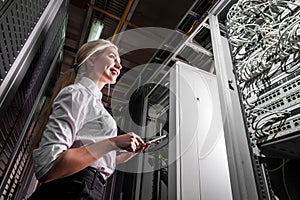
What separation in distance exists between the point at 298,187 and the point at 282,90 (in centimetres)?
46

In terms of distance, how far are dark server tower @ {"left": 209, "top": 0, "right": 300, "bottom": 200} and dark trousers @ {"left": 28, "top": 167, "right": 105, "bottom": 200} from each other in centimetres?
50

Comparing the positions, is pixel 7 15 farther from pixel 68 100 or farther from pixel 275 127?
pixel 275 127

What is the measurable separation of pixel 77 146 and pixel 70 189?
5.7 inches

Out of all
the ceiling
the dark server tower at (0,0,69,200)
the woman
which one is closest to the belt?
the woman

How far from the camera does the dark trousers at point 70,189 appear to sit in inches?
23.8

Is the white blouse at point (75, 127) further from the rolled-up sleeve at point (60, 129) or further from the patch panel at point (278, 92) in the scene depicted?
the patch panel at point (278, 92)

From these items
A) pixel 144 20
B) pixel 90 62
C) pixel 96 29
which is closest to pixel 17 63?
pixel 90 62

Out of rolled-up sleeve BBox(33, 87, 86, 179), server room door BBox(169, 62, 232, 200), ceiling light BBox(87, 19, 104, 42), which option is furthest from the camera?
ceiling light BBox(87, 19, 104, 42)

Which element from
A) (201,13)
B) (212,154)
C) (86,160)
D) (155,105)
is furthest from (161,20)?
(86,160)

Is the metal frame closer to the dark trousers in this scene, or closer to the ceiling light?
the dark trousers

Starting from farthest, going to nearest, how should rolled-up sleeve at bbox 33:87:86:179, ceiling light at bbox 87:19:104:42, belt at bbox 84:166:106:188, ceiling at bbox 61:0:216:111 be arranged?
1. ceiling light at bbox 87:19:104:42
2. ceiling at bbox 61:0:216:111
3. belt at bbox 84:166:106:188
4. rolled-up sleeve at bbox 33:87:86:179

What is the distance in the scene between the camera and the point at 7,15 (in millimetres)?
616

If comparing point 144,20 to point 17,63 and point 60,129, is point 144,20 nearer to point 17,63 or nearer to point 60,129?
point 17,63

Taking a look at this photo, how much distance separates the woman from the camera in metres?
0.56
